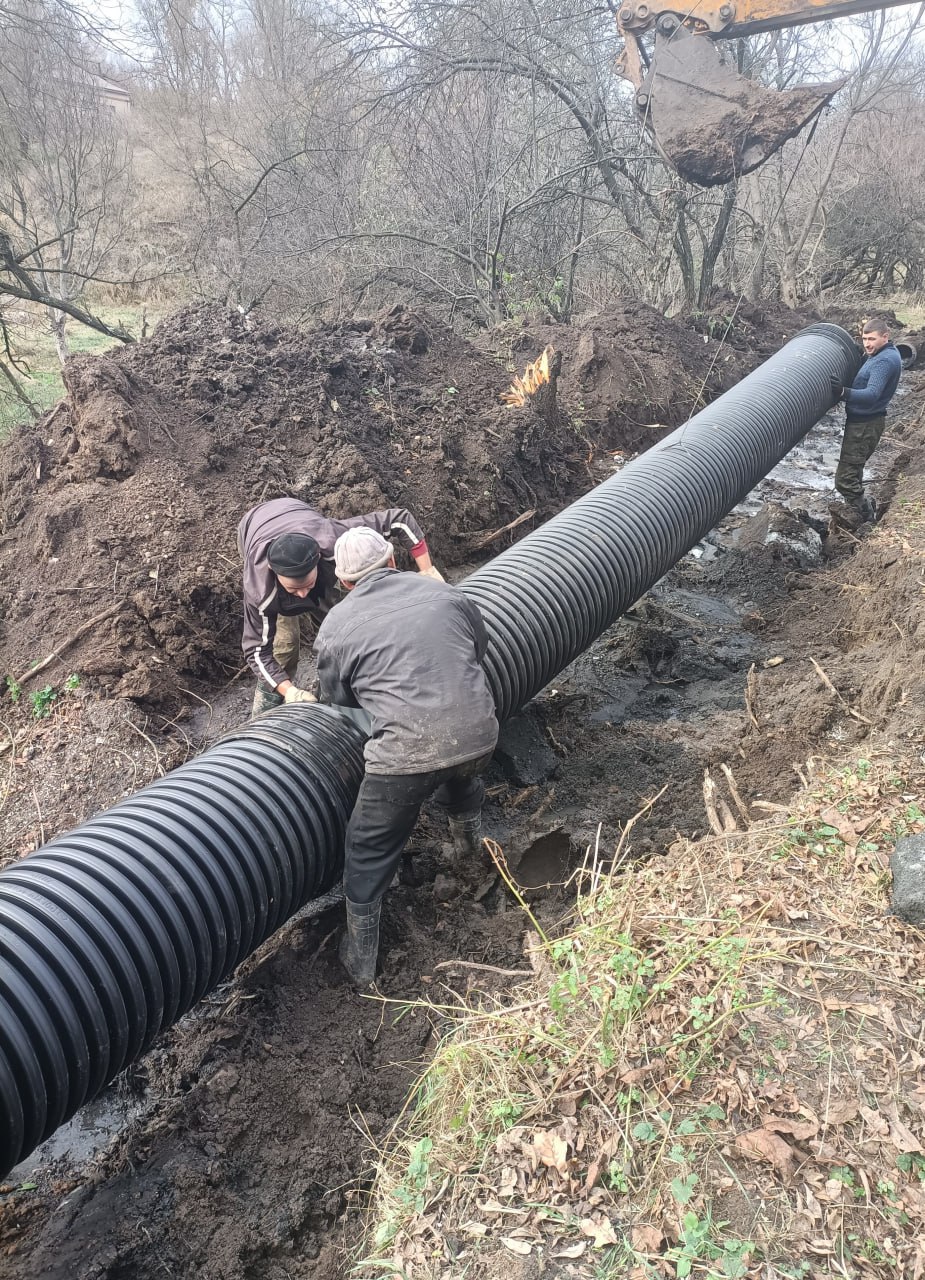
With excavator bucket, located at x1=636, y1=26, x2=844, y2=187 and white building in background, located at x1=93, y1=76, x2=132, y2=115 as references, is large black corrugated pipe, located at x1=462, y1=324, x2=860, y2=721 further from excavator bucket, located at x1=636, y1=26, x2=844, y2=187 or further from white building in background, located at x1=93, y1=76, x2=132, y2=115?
white building in background, located at x1=93, y1=76, x2=132, y2=115

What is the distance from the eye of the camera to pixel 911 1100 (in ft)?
6.61

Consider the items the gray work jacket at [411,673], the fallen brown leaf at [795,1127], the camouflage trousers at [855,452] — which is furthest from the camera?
the camouflage trousers at [855,452]

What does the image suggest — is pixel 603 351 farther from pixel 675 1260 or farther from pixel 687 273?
pixel 675 1260

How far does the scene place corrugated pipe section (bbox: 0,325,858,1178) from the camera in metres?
2.25

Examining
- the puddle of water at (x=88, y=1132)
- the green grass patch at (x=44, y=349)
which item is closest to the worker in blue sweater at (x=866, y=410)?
the puddle of water at (x=88, y=1132)

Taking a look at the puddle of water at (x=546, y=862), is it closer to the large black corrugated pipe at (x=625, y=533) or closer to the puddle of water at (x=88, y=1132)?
the large black corrugated pipe at (x=625, y=533)

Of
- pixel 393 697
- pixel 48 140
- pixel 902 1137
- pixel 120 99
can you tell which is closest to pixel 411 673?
pixel 393 697

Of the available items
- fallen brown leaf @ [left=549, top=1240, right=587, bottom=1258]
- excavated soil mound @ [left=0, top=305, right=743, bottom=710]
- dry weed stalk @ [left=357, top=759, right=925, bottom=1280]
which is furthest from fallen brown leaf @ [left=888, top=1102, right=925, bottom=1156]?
excavated soil mound @ [left=0, top=305, right=743, bottom=710]

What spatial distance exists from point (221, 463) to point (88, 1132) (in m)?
4.31

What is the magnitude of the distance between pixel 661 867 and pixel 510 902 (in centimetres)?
89

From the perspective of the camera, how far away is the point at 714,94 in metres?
7.07

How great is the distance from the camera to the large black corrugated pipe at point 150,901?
2230 mm

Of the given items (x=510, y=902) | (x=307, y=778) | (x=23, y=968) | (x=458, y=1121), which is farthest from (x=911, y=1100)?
(x=23, y=968)

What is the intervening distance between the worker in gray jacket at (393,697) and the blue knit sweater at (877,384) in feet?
17.4
